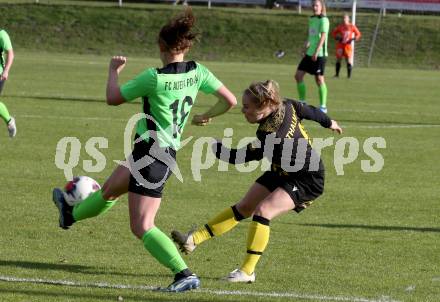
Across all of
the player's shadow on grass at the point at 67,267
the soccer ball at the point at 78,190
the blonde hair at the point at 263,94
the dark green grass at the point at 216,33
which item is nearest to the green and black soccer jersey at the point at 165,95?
the blonde hair at the point at 263,94

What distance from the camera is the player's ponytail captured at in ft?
22.3

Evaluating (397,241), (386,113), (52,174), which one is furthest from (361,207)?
(386,113)

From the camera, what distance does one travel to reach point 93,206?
7672 mm

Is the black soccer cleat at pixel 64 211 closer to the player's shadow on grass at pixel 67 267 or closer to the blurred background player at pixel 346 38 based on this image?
the player's shadow on grass at pixel 67 267

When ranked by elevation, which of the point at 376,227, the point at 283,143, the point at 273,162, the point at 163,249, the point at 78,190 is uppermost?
the point at 283,143

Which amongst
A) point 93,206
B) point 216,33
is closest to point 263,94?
point 93,206

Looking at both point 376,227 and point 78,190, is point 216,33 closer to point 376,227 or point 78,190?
point 376,227

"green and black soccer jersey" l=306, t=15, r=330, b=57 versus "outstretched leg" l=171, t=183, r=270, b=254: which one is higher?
"outstretched leg" l=171, t=183, r=270, b=254

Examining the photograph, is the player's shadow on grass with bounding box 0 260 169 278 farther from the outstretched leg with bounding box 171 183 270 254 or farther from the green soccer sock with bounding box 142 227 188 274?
the green soccer sock with bounding box 142 227 188 274

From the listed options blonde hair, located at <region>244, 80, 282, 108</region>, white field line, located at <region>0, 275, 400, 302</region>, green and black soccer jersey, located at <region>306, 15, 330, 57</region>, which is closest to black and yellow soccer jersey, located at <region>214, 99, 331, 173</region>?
blonde hair, located at <region>244, 80, 282, 108</region>

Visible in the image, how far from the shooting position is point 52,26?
4766 cm

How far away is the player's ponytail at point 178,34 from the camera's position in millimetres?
6789

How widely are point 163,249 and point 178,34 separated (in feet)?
4.56

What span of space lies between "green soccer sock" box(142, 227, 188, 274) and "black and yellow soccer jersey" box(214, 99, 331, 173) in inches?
34.1
